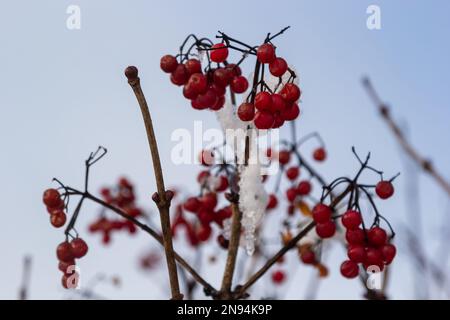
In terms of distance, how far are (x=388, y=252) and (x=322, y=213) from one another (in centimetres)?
20

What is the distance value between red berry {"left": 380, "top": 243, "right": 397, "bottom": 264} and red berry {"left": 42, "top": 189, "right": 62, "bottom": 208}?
2.83 feet

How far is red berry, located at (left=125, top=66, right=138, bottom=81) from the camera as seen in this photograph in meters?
1.16

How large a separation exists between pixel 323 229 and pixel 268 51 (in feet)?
1.63

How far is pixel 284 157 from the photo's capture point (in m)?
2.19

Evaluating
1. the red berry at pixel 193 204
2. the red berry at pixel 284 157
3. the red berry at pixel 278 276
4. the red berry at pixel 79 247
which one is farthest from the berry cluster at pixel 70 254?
the red berry at pixel 278 276

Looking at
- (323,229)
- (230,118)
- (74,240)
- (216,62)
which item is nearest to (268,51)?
(216,62)

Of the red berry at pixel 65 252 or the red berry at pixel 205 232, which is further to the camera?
the red berry at pixel 205 232

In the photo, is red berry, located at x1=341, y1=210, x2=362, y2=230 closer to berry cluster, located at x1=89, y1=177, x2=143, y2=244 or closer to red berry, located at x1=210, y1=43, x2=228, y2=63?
red berry, located at x1=210, y1=43, x2=228, y2=63

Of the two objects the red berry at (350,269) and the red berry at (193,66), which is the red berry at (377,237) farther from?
the red berry at (193,66)

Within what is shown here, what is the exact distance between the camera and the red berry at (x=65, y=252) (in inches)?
61.1

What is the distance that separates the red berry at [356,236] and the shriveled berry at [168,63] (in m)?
0.61

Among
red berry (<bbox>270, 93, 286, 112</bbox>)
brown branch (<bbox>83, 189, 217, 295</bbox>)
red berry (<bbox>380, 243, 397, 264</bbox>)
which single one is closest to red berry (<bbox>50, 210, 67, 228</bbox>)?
brown branch (<bbox>83, 189, 217, 295</bbox>)

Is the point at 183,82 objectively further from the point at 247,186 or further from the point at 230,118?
the point at 247,186

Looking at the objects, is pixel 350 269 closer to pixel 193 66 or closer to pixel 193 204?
pixel 193 204
